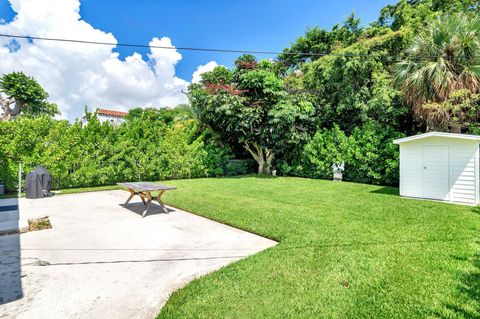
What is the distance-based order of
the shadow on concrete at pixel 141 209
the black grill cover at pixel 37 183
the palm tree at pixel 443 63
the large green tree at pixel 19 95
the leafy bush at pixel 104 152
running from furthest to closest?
the large green tree at pixel 19 95, the leafy bush at pixel 104 152, the palm tree at pixel 443 63, the black grill cover at pixel 37 183, the shadow on concrete at pixel 141 209

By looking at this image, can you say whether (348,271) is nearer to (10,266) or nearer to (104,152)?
(10,266)

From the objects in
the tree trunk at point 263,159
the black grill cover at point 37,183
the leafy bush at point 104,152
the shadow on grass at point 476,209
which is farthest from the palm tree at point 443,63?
the black grill cover at point 37,183

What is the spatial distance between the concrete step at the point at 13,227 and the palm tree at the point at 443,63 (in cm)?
1218

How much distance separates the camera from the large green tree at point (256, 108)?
1338 cm

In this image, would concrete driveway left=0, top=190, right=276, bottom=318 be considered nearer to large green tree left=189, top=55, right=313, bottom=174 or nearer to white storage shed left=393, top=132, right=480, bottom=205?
white storage shed left=393, top=132, right=480, bottom=205

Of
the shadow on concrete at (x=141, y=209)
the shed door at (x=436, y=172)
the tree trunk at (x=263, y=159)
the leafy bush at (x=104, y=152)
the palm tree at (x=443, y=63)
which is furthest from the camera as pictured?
the tree trunk at (x=263, y=159)

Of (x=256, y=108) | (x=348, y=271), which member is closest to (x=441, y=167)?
(x=348, y=271)

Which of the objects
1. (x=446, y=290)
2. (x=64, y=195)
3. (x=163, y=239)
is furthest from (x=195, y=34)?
(x=446, y=290)

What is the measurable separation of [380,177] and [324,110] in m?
5.33

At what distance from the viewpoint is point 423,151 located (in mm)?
8531

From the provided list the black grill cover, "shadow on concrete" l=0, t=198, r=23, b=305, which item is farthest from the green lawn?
the black grill cover

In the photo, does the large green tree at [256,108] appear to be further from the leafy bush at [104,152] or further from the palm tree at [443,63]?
the palm tree at [443,63]

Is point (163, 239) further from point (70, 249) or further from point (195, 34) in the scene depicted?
point (195, 34)

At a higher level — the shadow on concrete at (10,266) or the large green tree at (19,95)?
the large green tree at (19,95)
